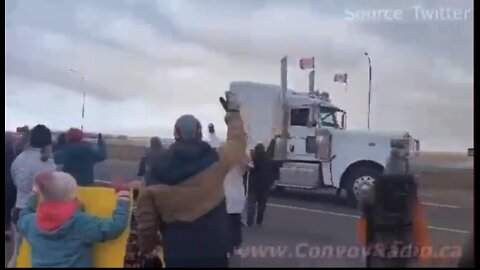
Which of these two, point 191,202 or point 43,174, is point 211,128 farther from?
point 43,174

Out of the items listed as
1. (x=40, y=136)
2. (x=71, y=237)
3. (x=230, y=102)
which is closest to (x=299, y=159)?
(x=230, y=102)

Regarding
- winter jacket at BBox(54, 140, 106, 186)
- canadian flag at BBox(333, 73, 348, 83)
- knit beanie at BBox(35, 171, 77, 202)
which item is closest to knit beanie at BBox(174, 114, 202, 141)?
winter jacket at BBox(54, 140, 106, 186)

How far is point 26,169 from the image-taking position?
3.46m

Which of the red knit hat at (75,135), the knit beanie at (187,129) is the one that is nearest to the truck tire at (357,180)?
the knit beanie at (187,129)

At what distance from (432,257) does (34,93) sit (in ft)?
6.83

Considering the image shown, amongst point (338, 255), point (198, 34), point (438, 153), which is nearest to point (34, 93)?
point (198, 34)

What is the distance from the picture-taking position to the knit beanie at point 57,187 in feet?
10.9

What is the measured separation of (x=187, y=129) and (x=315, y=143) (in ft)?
2.24

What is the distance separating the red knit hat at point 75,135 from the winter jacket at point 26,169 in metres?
0.15

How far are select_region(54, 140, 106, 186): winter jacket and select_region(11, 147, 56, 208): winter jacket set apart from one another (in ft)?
0.29

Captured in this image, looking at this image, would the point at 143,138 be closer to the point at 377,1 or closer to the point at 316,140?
the point at 316,140

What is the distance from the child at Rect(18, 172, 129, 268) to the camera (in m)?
3.29

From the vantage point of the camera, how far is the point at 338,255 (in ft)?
10.9

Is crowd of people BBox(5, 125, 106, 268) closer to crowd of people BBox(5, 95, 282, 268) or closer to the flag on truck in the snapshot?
crowd of people BBox(5, 95, 282, 268)
